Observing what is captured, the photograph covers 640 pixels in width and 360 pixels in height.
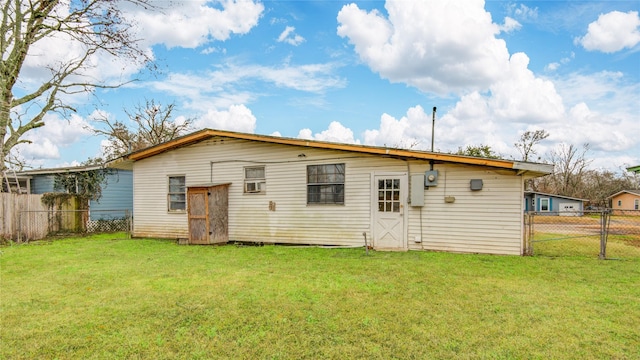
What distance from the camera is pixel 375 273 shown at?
579cm

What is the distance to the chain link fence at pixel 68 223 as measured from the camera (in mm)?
10711

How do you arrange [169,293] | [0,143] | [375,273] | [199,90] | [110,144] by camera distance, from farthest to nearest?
[110,144], [199,90], [0,143], [375,273], [169,293]

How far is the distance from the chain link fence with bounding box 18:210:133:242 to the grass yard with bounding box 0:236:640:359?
484 centimetres

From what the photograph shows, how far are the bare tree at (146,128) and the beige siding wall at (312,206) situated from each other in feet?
45.4

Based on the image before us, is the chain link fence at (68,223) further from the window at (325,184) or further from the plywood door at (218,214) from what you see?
the window at (325,184)

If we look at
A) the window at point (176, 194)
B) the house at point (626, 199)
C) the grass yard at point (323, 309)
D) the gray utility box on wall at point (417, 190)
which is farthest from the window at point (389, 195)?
the house at point (626, 199)

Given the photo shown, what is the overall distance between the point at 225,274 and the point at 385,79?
11.8 meters

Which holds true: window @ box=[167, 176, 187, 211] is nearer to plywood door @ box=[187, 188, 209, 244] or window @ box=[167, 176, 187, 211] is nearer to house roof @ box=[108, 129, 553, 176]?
house roof @ box=[108, 129, 553, 176]

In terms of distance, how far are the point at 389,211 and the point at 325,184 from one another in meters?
1.84

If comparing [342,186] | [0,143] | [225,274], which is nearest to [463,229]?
[342,186]

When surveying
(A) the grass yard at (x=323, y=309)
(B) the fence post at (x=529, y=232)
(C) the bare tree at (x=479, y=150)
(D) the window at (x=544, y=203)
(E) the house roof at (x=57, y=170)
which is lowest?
(D) the window at (x=544, y=203)

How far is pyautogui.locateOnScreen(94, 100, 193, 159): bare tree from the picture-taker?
77.4 feet

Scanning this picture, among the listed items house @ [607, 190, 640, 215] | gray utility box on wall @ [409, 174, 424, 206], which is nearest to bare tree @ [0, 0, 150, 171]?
gray utility box on wall @ [409, 174, 424, 206]

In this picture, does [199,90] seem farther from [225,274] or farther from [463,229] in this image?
[463,229]
